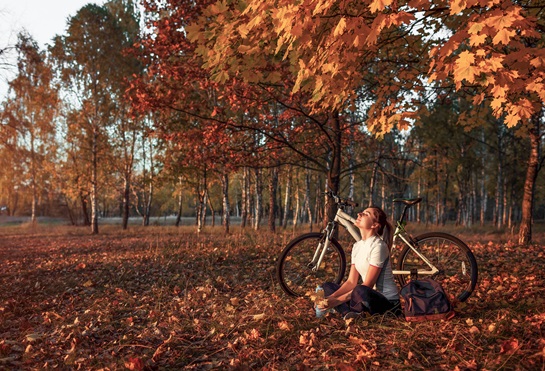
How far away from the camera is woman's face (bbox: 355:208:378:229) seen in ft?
12.6

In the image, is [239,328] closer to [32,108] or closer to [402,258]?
[402,258]

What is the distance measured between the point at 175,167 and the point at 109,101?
8104 millimetres

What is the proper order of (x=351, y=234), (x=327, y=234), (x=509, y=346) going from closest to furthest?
1. (x=509, y=346)
2. (x=351, y=234)
3. (x=327, y=234)

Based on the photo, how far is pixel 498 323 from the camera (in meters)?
3.39

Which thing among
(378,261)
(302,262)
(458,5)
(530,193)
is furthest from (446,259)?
(530,193)

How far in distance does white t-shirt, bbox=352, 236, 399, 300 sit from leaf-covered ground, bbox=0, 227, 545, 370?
0.95 ft

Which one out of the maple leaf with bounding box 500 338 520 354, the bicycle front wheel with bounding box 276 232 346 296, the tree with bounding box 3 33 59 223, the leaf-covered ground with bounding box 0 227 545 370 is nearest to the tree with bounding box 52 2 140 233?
the tree with bounding box 3 33 59 223

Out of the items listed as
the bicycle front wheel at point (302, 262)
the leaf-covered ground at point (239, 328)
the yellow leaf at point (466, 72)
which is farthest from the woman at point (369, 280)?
the yellow leaf at point (466, 72)

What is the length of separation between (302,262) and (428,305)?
1833 millimetres

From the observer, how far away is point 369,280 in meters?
3.69

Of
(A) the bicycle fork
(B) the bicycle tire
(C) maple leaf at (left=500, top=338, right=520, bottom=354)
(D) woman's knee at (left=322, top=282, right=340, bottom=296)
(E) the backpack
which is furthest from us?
(A) the bicycle fork

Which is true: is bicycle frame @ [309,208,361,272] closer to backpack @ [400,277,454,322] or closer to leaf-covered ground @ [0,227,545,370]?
leaf-covered ground @ [0,227,545,370]

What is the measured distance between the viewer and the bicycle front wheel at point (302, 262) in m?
4.76

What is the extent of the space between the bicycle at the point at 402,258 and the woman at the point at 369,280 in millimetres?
548
